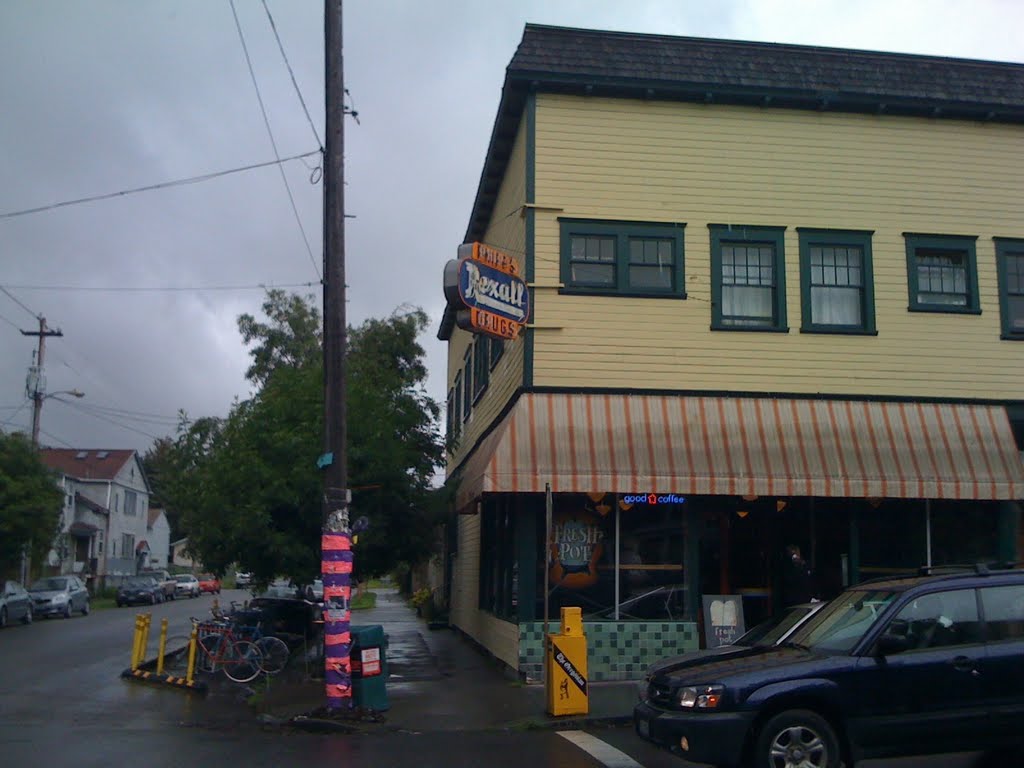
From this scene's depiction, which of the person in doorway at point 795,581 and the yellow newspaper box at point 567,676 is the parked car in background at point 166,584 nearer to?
the person in doorway at point 795,581

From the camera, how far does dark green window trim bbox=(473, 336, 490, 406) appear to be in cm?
2133

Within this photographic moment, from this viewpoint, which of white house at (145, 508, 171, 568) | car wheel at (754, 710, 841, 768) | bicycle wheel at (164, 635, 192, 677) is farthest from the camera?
white house at (145, 508, 171, 568)

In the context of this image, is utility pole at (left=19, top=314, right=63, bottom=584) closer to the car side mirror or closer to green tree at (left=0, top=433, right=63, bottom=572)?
green tree at (left=0, top=433, right=63, bottom=572)

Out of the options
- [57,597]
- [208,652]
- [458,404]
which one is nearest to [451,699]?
[208,652]

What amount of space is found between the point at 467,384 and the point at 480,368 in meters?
3.25

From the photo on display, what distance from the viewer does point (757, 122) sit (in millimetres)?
16594

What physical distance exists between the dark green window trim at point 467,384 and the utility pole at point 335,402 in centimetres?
1116

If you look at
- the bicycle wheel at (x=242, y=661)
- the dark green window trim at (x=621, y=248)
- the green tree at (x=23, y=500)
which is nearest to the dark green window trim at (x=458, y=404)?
the bicycle wheel at (x=242, y=661)

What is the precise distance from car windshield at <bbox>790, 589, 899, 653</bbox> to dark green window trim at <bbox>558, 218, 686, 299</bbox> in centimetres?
726

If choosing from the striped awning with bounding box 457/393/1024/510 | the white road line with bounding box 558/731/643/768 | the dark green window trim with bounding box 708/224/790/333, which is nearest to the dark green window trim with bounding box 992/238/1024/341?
the striped awning with bounding box 457/393/1024/510

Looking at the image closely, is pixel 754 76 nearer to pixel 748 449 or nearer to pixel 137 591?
pixel 748 449

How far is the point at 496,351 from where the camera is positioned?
63.4 feet

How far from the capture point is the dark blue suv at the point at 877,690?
805cm

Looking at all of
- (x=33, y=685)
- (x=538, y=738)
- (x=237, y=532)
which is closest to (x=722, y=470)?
(x=538, y=738)
